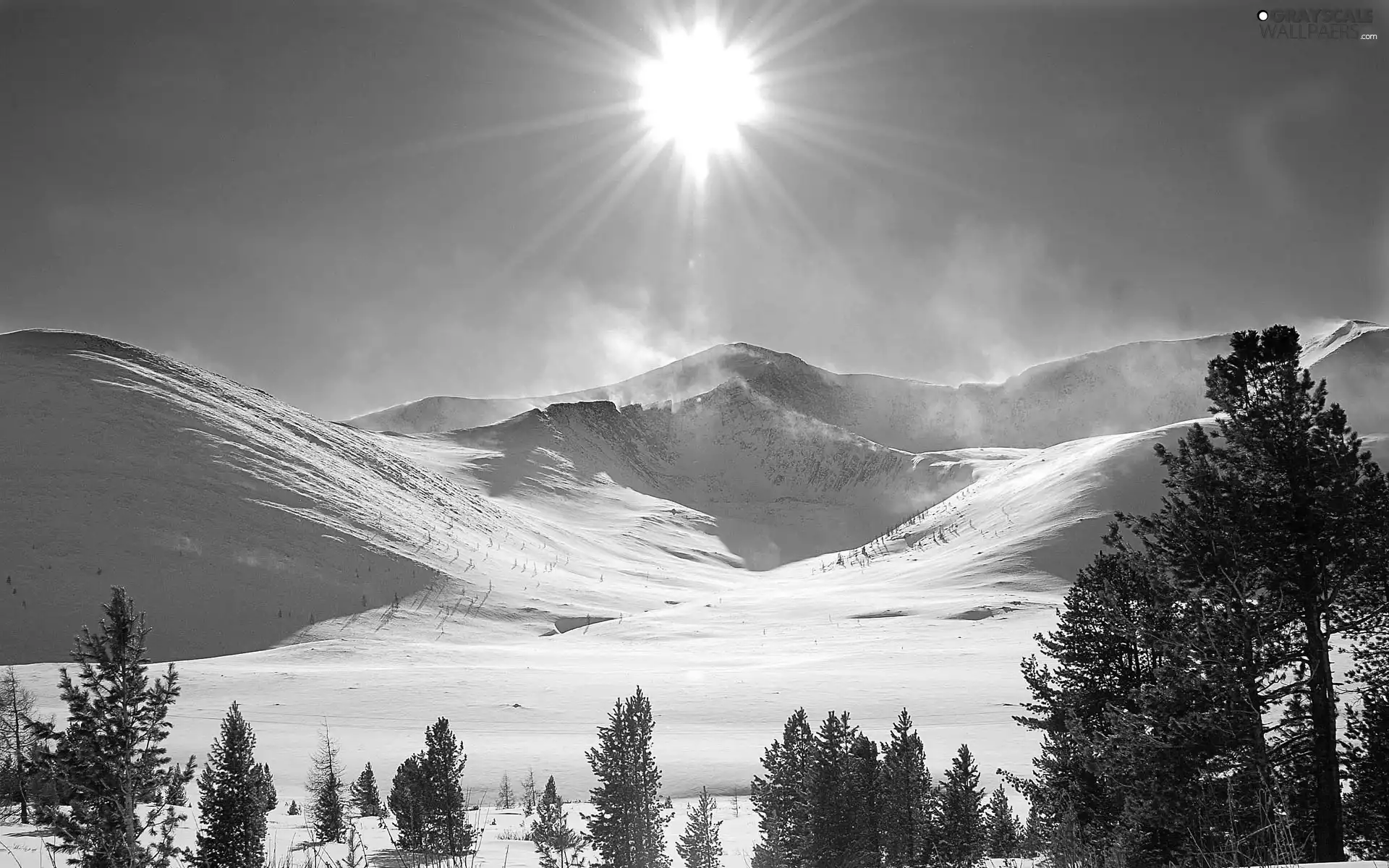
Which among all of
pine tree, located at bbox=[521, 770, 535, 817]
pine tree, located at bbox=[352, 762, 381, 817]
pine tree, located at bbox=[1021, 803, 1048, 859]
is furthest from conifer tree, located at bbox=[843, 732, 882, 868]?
pine tree, located at bbox=[352, 762, 381, 817]

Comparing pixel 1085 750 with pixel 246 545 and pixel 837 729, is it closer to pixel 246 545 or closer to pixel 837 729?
pixel 837 729

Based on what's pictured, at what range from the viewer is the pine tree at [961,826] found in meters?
21.3

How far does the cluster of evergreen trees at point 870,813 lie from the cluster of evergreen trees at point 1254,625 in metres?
7.72

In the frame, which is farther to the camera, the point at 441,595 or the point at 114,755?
the point at 441,595

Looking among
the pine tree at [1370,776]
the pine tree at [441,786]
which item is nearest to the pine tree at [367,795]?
the pine tree at [441,786]

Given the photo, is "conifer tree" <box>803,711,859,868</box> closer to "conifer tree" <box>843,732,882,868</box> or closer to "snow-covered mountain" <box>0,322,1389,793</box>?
"conifer tree" <box>843,732,882,868</box>

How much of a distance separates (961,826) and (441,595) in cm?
10038

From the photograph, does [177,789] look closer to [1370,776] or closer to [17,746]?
[1370,776]

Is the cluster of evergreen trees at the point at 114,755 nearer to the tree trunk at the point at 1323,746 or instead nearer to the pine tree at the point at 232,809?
the pine tree at the point at 232,809

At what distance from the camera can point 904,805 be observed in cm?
2355

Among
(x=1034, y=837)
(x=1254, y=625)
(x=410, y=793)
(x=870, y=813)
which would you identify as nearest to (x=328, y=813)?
(x=410, y=793)

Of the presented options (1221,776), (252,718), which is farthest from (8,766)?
(1221,776)

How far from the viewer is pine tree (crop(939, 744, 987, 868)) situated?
21.3 m

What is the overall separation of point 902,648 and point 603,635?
128 ft
